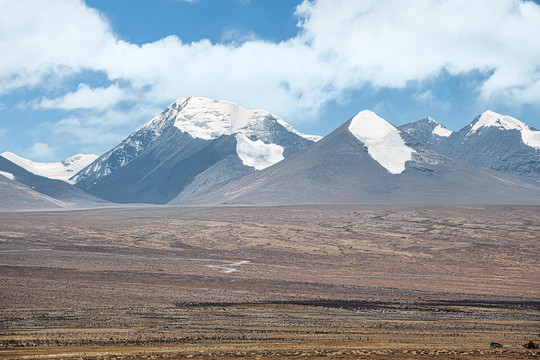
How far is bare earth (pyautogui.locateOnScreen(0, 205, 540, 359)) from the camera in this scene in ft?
114

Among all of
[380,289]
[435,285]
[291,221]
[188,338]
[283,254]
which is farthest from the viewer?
[291,221]

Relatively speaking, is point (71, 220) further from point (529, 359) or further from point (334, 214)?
point (529, 359)

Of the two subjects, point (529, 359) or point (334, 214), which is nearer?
point (529, 359)

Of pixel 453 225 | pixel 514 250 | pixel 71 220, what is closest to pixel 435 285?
pixel 514 250

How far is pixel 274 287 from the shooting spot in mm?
64812

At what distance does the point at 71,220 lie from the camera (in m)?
144

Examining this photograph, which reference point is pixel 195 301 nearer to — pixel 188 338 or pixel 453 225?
pixel 188 338

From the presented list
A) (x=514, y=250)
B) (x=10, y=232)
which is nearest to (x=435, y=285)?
(x=514, y=250)

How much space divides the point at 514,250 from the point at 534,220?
114ft

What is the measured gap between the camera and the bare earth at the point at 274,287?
34.9 m

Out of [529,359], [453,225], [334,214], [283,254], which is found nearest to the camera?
[529,359]

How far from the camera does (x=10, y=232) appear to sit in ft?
391

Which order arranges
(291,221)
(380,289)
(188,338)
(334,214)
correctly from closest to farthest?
(188,338), (380,289), (291,221), (334,214)

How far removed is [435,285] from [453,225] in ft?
208
